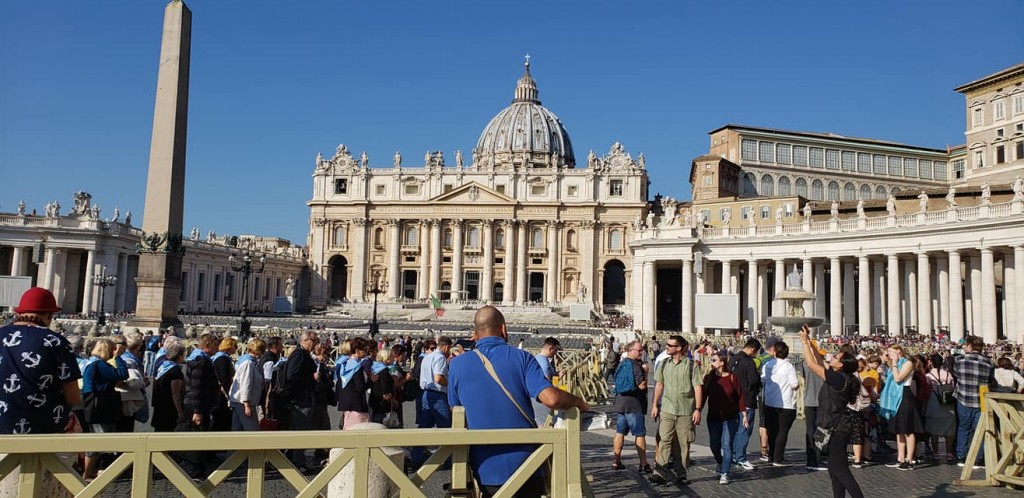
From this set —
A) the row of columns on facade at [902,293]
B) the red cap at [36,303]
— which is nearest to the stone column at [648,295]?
the row of columns on facade at [902,293]

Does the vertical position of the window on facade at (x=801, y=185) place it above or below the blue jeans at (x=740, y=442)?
above

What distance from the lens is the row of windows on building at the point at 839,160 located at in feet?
211

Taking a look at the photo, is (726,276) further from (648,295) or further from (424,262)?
(424,262)

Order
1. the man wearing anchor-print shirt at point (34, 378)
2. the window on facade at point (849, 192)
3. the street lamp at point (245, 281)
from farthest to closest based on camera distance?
the window on facade at point (849, 192) < the street lamp at point (245, 281) < the man wearing anchor-print shirt at point (34, 378)

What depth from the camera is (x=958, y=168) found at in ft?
213

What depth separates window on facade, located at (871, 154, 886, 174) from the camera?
66.4 metres

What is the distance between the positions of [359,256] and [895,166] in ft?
173

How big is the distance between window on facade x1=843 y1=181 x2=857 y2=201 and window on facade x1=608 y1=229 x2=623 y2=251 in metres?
21.8

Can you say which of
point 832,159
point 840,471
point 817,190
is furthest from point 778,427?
point 832,159

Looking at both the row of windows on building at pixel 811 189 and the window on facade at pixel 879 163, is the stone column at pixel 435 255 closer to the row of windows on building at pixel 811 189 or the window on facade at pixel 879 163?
the row of windows on building at pixel 811 189

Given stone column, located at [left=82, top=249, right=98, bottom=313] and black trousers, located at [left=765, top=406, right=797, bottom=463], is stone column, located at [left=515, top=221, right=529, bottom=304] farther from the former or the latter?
black trousers, located at [left=765, top=406, right=797, bottom=463]

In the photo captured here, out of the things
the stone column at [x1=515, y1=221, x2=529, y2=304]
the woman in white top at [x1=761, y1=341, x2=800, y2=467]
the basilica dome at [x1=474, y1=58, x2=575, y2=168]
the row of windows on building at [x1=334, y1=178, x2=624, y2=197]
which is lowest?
the woman in white top at [x1=761, y1=341, x2=800, y2=467]

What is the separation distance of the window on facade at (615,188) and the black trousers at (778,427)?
68823 mm

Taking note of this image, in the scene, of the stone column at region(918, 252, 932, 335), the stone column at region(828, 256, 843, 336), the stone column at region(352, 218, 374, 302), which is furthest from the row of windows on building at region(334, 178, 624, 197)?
the stone column at region(918, 252, 932, 335)
